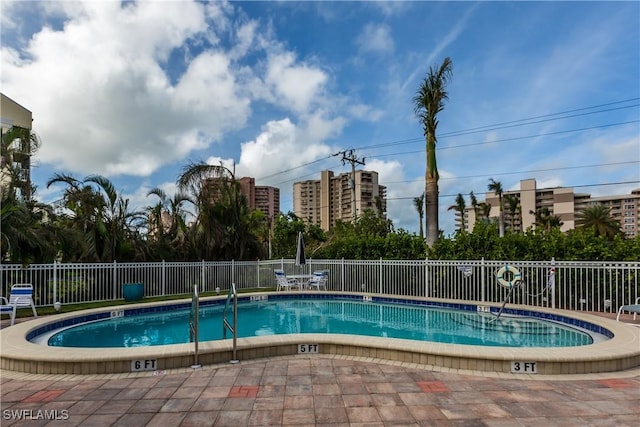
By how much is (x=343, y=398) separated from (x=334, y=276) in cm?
1147

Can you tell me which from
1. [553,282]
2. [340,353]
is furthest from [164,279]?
[553,282]

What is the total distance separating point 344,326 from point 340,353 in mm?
3880

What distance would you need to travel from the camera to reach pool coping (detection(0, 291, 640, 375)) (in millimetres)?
4992

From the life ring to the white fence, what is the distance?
27cm

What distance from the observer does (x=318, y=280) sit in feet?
48.9

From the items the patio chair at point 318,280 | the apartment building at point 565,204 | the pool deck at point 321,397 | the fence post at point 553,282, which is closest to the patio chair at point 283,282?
the patio chair at point 318,280

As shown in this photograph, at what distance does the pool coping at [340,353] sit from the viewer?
4.99m

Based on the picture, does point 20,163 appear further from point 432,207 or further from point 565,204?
point 565,204

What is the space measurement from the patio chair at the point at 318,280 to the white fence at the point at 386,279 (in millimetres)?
355

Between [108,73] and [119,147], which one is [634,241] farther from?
[119,147]

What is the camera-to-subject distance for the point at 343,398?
159 inches

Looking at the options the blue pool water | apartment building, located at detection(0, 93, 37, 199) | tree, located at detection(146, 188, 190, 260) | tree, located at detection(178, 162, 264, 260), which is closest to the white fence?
tree, located at detection(178, 162, 264, 260)

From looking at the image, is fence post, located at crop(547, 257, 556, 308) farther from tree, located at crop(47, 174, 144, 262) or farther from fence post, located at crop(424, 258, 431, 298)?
tree, located at crop(47, 174, 144, 262)

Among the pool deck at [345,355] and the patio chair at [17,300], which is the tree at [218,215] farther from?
the pool deck at [345,355]
